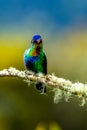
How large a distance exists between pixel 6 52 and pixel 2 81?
115 inches

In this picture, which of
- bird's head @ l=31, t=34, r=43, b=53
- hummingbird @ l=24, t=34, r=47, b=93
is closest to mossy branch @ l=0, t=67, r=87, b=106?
bird's head @ l=31, t=34, r=43, b=53

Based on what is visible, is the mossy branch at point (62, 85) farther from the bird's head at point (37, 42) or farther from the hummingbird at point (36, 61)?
the hummingbird at point (36, 61)

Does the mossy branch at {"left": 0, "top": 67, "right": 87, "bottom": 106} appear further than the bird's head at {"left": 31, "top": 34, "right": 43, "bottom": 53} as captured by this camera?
No

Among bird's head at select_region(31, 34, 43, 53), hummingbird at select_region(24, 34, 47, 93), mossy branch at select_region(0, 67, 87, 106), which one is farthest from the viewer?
hummingbird at select_region(24, 34, 47, 93)

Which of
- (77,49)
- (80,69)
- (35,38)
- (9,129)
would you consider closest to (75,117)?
(80,69)

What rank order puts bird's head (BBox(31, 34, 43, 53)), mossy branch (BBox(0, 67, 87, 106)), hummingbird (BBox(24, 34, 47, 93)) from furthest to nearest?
hummingbird (BBox(24, 34, 47, 93)) < bird's head (BBox(31, 34, 43, 53)) < mossy branch (BBox(0, 67, 87, 106))

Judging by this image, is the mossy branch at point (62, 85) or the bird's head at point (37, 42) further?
the bird's head at point (37, 42)

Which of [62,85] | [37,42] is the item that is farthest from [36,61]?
[62,85]

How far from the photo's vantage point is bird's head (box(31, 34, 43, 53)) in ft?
17.1

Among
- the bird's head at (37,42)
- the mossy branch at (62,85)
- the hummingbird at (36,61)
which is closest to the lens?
the mossy branch at (62,85)

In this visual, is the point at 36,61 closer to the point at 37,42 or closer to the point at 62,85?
the point at 37,42

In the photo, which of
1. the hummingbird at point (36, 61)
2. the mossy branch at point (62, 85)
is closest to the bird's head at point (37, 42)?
the hummingbird at point (36, 61)

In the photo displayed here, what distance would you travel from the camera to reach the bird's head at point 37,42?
5.20 meters

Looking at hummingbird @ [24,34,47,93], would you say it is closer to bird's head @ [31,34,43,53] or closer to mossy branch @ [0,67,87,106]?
bird's head @ [31,34,43,53]
